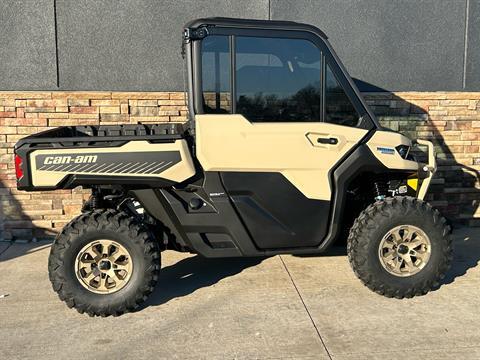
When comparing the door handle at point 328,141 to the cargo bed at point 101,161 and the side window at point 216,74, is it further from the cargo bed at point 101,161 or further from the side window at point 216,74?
the cargo bed at point 101,161

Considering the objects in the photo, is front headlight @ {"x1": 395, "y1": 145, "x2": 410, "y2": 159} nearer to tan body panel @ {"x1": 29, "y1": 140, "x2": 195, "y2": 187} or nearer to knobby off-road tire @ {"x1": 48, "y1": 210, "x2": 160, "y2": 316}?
tan body panel @ {"x1": 29, "y1": 140, "x2": 195, "y2": 187}

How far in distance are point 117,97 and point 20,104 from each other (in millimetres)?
1198

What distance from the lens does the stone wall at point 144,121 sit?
6.08 m

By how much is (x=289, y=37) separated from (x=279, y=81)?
1.25ft

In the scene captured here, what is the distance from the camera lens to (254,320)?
3.91m

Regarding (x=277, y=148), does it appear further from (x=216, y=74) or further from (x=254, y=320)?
(x=254, y=320)

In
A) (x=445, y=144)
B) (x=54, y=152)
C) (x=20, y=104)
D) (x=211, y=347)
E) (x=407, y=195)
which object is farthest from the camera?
(x=445, y=144)

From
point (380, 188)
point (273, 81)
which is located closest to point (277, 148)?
point (273, 81)

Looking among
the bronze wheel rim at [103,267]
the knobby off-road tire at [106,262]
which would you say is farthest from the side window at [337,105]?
the bronze wheel rim at [103,267]

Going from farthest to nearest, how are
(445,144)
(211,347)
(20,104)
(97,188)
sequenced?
(445,144) → (20,104) → (97,188) → (211,347)

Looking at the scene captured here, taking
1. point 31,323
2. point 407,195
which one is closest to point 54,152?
point 31,323

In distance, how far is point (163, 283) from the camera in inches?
188

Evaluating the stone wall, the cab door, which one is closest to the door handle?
the cab door

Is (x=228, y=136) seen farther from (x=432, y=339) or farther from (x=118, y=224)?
(x=432, y=339)
